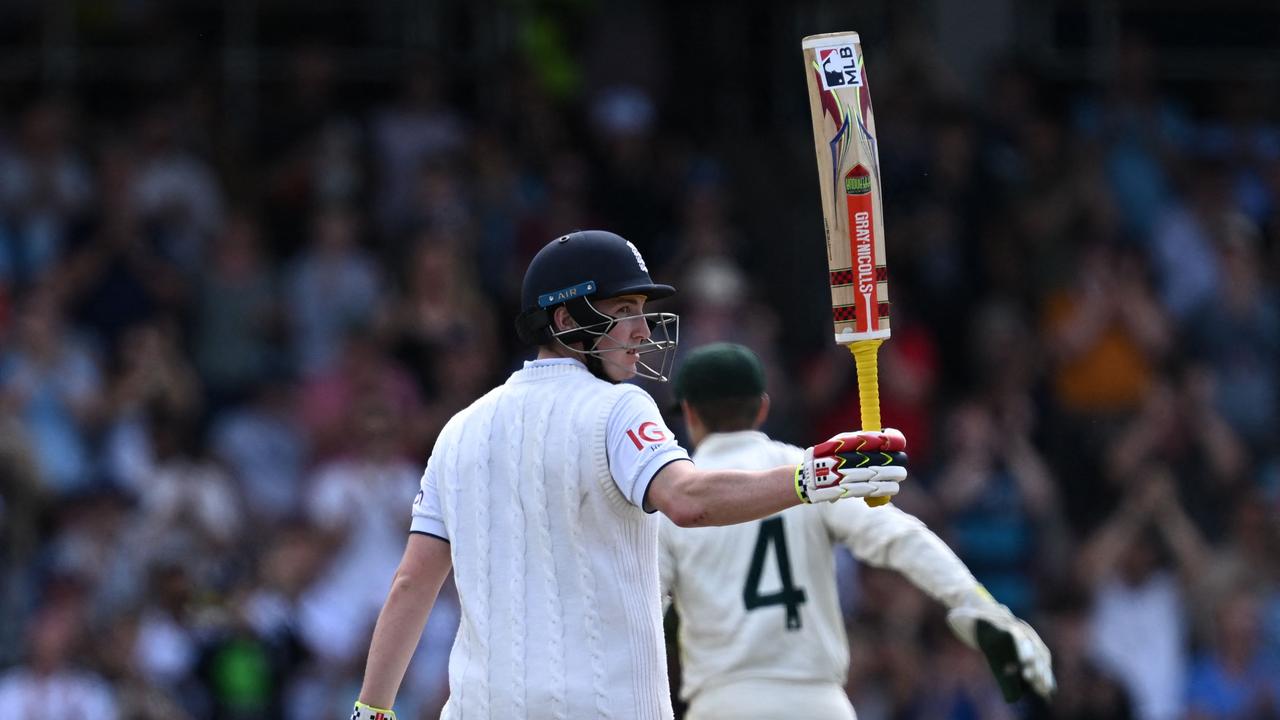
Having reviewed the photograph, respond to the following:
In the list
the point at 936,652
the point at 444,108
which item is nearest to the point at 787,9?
the point at 444,108

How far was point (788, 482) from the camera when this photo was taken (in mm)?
5078

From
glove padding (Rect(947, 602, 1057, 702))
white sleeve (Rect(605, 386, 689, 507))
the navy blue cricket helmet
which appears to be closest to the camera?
white sleeve (Rect(605, 386, 689, 507))

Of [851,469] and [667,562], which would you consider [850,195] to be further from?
[667,562]

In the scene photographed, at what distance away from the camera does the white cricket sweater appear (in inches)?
212

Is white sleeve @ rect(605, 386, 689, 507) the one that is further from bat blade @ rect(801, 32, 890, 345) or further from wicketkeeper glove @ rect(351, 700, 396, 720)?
wicketkeeper glove @ rect(351, 700, 396, 720)

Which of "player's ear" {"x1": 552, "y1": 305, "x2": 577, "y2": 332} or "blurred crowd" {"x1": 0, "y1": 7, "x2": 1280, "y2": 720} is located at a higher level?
"player's ear" {"x1": 552, "y1": 305, "x2": 577, "y2": 332}

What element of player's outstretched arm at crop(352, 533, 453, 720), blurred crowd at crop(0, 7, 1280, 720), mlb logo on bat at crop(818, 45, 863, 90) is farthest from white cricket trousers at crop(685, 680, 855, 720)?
blurred crowd at crop(0, 7, 1280, 720)

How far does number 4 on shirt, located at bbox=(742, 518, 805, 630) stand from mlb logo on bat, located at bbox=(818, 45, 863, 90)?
1.96 meters

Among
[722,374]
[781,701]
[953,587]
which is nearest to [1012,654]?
[953,587]

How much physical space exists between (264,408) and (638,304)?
23.1 ft

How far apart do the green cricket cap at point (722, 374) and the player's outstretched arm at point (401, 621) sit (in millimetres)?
1636

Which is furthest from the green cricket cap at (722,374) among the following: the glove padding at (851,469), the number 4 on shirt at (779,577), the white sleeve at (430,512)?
the glove padding at (851,469)

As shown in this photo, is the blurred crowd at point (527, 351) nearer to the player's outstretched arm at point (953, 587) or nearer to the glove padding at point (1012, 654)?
the player's outstretched arm at point (953, 587)

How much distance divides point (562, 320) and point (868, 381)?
89cm
